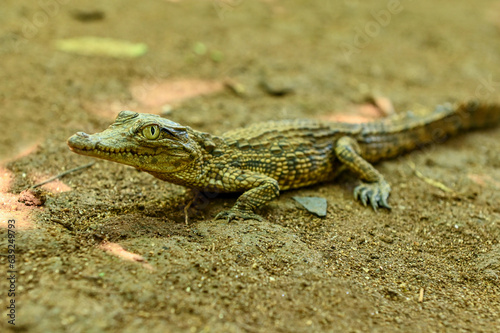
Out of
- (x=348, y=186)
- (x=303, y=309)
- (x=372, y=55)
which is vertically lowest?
(x=303, y=309)

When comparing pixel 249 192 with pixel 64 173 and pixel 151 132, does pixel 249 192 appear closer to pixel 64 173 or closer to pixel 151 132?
pixel 151 132

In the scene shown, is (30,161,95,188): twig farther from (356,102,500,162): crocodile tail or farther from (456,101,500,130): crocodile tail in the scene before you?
(456,101,500,130): crocodile tail

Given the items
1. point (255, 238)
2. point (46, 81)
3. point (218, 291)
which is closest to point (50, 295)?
point (218, 291)

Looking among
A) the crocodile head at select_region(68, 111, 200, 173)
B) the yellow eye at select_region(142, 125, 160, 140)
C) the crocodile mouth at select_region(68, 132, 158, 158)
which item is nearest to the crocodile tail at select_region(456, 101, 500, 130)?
the crocodile head at select_region(68, 111, 200, 173)

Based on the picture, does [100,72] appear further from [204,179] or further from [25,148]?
[204,179]

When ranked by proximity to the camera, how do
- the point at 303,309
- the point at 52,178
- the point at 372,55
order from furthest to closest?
the point at 372,55 → the point at 52,178 → the point at 303,309

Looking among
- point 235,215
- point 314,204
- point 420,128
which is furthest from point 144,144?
point 420,128
